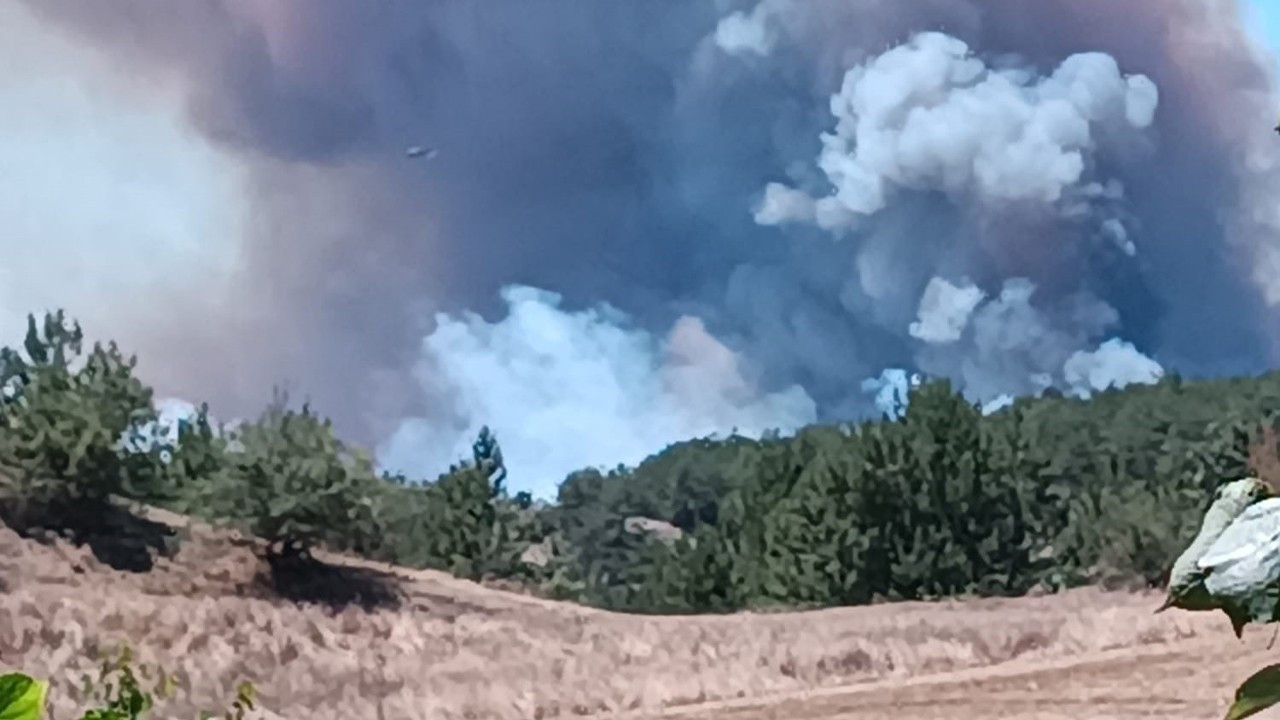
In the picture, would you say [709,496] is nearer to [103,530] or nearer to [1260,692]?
[103,530]

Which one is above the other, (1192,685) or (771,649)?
(771,649)

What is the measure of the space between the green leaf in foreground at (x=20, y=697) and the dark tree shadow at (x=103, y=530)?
5.14m

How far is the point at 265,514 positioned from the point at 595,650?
1.31 m

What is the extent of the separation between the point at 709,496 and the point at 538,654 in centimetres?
246

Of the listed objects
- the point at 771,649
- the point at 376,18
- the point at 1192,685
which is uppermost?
the point at 376,18

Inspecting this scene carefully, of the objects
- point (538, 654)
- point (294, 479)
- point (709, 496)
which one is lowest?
point (538, 654)

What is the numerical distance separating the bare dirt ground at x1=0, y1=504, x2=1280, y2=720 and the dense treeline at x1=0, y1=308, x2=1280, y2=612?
0.85ft

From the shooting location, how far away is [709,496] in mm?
7957

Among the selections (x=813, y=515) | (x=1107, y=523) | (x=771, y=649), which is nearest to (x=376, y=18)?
(x=771, y=649)

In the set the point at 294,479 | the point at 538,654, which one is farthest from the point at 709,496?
the point at 294,479

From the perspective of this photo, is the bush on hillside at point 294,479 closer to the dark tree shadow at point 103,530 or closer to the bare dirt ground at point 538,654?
the bare dirt ground at point 538,654

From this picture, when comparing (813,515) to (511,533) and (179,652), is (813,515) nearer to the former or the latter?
(511,533)

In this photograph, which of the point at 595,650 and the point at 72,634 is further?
the point at 595,650

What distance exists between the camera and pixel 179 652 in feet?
16.0
